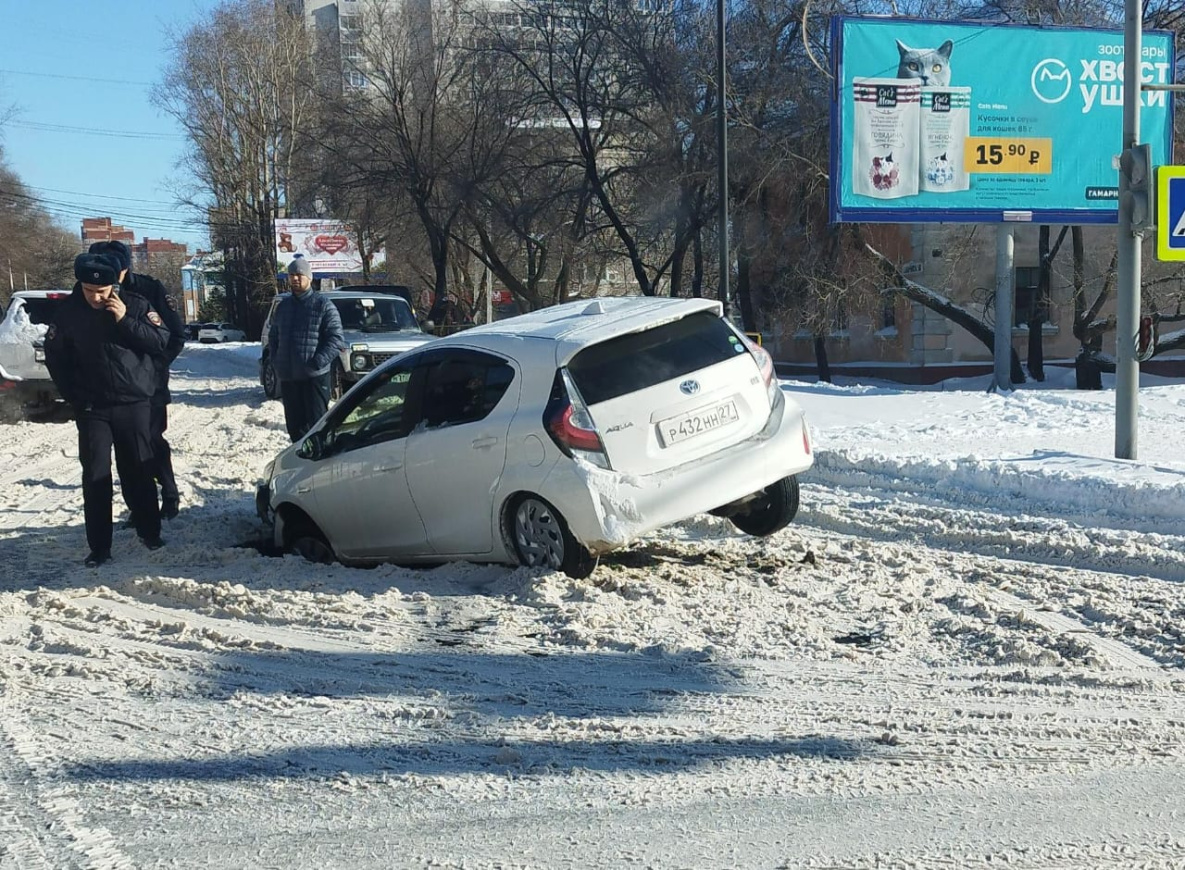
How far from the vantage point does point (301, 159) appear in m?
43.3

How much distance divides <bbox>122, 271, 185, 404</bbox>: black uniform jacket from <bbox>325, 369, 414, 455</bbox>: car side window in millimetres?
1124

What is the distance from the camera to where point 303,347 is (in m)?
9.55

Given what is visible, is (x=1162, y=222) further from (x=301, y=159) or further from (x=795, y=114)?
(x=301, y=159)

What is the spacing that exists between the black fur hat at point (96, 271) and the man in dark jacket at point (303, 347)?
7.16 feet

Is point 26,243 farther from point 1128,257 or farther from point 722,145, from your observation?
point 1128,257

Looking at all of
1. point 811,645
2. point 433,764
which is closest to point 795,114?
point 811,645

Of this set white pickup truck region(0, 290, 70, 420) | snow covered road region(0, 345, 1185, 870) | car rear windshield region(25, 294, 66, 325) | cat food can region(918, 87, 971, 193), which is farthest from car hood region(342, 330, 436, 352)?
snow covered road region(0, 345, 1185, 870)

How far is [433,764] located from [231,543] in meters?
4.73

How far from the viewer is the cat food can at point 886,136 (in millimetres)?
17281

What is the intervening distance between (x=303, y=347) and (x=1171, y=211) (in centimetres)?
733

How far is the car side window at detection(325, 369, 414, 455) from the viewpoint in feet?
24.1

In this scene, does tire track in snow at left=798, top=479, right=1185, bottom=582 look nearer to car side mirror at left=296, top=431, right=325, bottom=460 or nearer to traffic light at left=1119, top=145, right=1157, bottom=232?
traffic light at left=1119, top=145, right=1157, bottom=232

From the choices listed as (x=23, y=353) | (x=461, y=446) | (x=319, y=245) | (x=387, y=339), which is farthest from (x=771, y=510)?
(x=319, y=245)

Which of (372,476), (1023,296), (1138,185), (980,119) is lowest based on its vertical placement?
(372,476)
